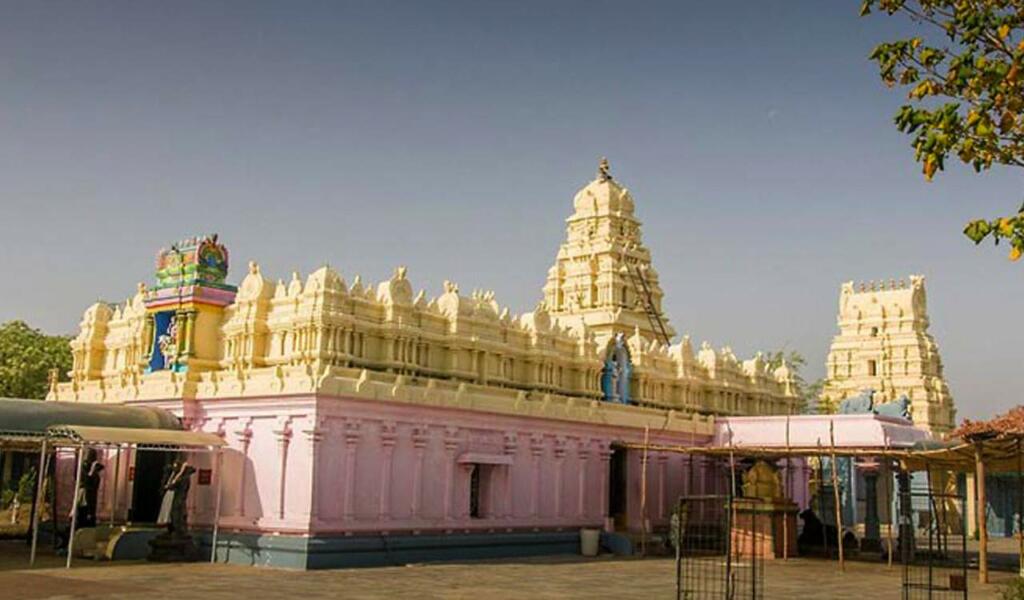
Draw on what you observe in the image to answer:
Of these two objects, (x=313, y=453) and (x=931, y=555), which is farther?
(x=313, y=453)

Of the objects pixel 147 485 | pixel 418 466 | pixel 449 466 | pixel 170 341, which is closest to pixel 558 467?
pixel 449 466

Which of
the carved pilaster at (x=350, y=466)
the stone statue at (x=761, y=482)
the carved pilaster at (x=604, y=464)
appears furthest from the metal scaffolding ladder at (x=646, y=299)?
the carved pilaster at (x=350, y=466)

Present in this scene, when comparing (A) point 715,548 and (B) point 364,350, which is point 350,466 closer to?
(B) point 364,350

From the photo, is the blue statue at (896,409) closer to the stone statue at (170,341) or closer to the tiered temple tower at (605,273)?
the tiered temple tower at (605,273)

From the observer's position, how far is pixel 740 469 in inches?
1674

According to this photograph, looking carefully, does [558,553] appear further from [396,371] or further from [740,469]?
[740,469]

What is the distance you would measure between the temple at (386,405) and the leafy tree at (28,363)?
19.0 metres

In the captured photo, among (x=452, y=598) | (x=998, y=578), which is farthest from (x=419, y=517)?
(x=998, y=578)

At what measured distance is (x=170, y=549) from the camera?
27.0 meters

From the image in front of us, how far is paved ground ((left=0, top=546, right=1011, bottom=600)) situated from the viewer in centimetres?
2091

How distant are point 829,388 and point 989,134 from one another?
6504 centimetres

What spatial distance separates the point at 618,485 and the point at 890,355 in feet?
138

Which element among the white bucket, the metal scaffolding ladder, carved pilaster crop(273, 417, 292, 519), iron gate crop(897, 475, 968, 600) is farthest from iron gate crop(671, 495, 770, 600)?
the metal scaffolding ladder

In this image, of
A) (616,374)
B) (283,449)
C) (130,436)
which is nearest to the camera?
(130,436)
